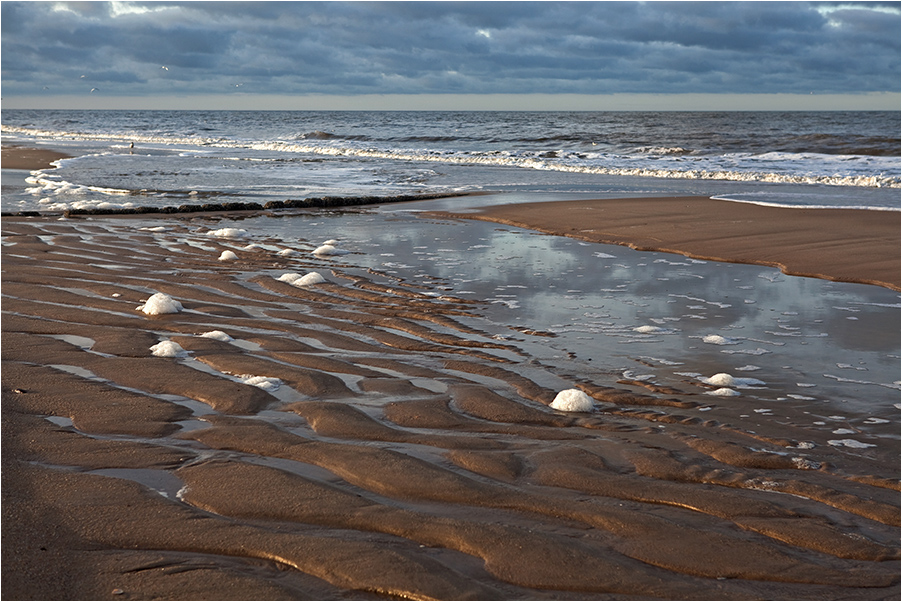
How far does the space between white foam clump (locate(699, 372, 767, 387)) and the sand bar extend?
349 centimetres

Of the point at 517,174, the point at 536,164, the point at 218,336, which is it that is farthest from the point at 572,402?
A: the point at 536,164

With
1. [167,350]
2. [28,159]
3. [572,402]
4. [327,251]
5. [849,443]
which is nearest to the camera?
[849,443]

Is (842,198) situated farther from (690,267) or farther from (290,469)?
(290,469)

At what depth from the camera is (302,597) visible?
2311 millimetres

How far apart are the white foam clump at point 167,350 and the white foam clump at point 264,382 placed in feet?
2.09

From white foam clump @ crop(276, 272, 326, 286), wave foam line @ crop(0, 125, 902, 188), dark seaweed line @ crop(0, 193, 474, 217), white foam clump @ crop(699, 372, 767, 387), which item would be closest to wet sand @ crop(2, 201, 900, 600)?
white foam clump @ crop(699, 372, 767, 387)

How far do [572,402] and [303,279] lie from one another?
359cm

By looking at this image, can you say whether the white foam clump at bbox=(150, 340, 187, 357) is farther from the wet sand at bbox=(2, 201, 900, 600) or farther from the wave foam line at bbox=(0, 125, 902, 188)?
the wave foam line at bbox=(0, 125, 902, 188)

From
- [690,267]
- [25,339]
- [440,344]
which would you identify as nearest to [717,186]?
[690,267]

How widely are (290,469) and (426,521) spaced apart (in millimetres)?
724

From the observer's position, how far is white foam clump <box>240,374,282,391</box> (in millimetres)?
4211

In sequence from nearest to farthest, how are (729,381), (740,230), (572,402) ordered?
(572,402) < (729,381) < (740,230)

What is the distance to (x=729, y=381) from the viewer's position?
4391 millimetres

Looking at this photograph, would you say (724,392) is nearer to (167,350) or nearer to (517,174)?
(167,350)
